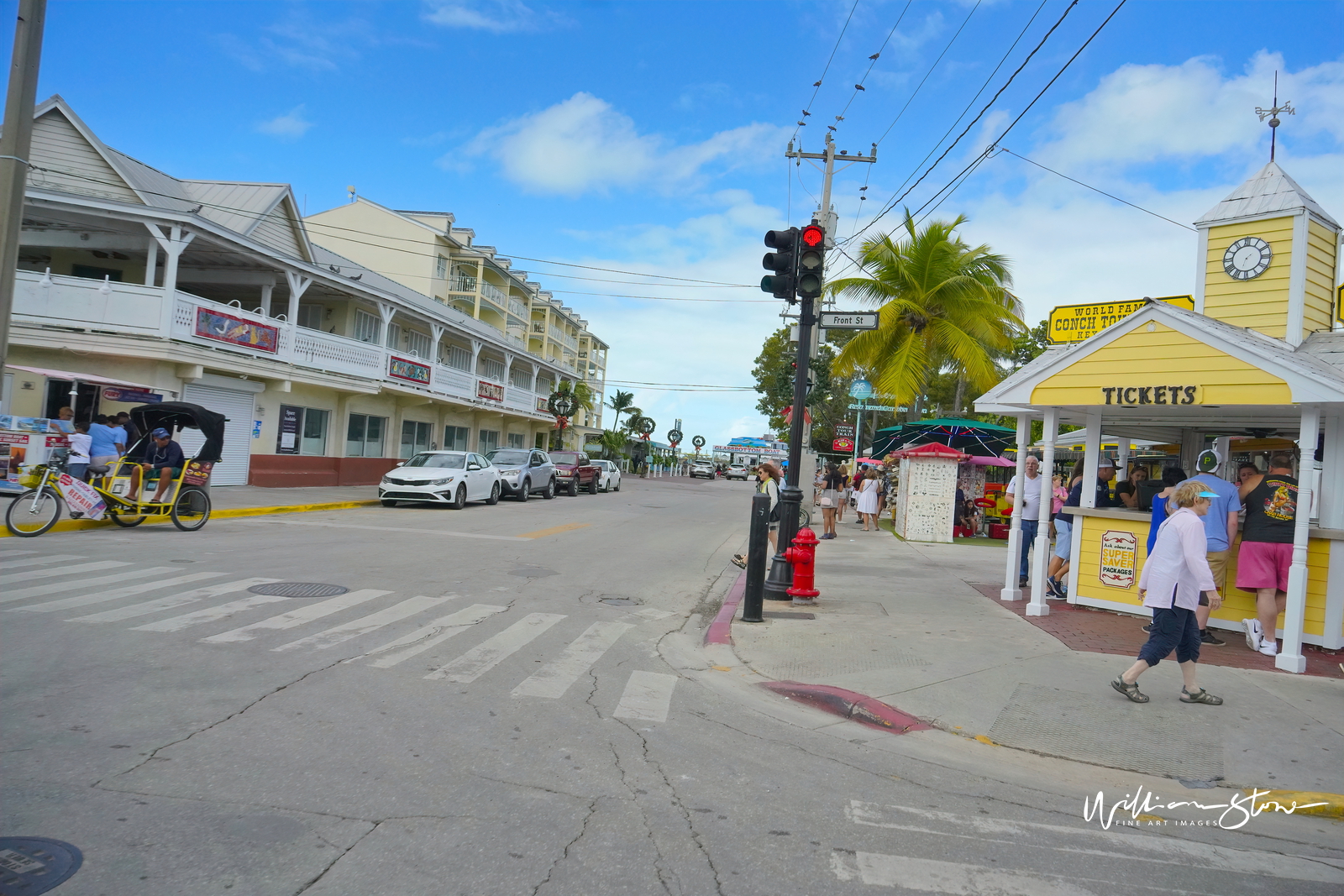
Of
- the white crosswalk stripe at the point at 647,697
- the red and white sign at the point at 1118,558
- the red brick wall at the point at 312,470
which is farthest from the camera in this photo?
the red brick wall at the point at 312,470

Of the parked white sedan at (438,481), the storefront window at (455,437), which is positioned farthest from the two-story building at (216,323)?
the parked white sedan at (438,481)

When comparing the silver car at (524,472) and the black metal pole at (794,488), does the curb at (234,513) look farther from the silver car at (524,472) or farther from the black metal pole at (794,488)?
the black metal pole at (794,488)

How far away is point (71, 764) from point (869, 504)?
20543 millimetres

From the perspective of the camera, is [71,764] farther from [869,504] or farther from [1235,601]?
[869,504]

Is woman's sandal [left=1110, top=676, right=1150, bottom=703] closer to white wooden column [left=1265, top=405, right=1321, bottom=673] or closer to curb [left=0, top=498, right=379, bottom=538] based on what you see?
white wooden column [left=1265, top=405, right=1321, bottom=673]

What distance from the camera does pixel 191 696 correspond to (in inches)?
215

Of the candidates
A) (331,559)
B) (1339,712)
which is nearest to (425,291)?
(331,559)

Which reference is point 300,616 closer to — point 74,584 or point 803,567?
point 74,584

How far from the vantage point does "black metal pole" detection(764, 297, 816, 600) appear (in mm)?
9609

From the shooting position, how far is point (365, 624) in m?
7.91

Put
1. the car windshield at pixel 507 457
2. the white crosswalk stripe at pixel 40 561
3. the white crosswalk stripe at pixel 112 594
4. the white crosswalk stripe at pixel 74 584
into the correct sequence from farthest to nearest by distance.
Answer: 1. the car windshield at pixel 507 457
2. the white crosswalk stripe at pixel 40 561
3. the white crosswalk stripe at pixel 74 584
4. the white crosswalk stripe at pixel 112 594

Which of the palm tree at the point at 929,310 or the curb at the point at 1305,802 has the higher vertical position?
the palm tree at the point at 929,310

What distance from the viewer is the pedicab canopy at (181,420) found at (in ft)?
46.7

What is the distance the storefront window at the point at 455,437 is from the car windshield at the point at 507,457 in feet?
28.0
